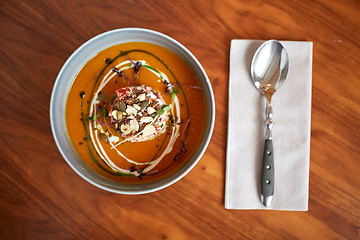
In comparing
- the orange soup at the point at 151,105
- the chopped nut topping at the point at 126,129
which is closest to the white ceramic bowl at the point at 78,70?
the orange soup at the point at 151,105

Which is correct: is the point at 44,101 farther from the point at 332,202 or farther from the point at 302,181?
the point at 332,202

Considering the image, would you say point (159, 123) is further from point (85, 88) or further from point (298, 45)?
point (298, 45)

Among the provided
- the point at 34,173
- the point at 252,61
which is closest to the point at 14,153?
the point at 34,173

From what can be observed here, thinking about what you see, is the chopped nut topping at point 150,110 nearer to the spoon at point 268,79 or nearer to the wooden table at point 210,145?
the wooden table at point 210,145

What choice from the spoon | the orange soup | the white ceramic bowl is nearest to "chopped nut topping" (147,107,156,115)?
the orange soup

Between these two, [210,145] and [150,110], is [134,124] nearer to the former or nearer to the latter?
[150,110]

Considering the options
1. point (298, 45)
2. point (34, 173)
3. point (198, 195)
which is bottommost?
point (198, 195)

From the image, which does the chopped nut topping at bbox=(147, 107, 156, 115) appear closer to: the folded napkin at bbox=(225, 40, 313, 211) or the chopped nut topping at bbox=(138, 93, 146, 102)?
the chopped nut topping at bbox=(138, 93, 146, 102)

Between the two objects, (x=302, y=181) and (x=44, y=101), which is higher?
(x=44, y=101)
